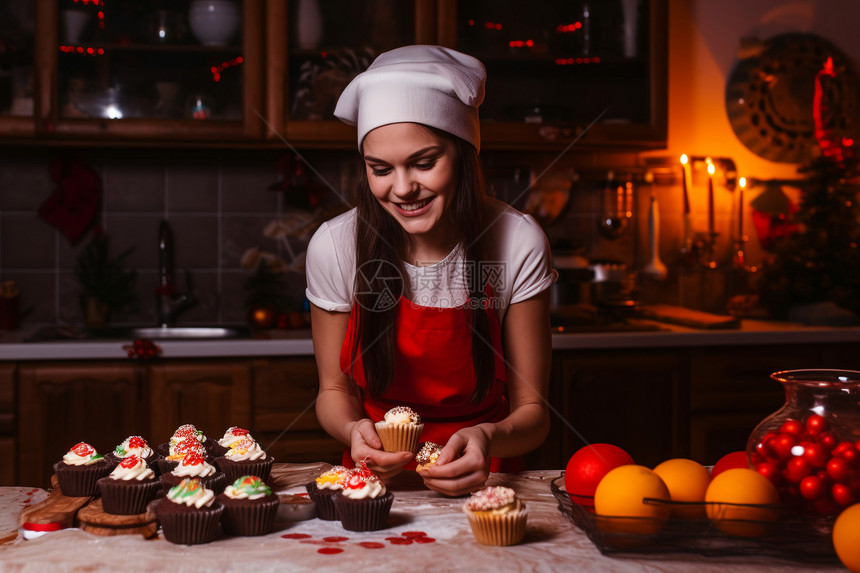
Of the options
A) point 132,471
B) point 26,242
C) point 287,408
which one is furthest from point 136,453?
point 26,242

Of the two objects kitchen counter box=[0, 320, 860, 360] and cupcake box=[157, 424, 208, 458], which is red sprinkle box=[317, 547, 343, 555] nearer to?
cupcake box=[157, 424, 208, 458]

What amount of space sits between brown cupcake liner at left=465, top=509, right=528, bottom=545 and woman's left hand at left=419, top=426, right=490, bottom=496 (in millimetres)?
154

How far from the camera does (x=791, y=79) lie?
10.4ft

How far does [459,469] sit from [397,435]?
21cm

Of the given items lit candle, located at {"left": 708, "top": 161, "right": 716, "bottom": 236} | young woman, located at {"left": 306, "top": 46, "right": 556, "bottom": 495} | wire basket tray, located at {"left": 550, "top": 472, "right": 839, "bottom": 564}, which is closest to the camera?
wire basket tray, located at {"left": 550, "top": 472, "right": 839, "bottom": 564}

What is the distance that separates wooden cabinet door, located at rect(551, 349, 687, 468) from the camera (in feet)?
8.32

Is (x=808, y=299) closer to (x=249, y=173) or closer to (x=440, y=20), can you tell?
(x=440, y=20)

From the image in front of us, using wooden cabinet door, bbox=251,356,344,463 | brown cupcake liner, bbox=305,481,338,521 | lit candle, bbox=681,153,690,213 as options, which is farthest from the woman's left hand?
lit candle, bbox=681,153,690,213

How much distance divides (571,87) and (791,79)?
38.4 inches

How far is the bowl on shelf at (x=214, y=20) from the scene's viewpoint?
2641 millimetres

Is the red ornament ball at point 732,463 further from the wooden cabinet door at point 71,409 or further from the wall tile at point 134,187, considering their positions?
the wall tile at point 134,187

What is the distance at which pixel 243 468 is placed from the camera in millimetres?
1174

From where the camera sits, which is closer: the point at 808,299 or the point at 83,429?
the point at 83,429

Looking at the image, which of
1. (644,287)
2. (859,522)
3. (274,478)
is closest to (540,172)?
(644,287)
